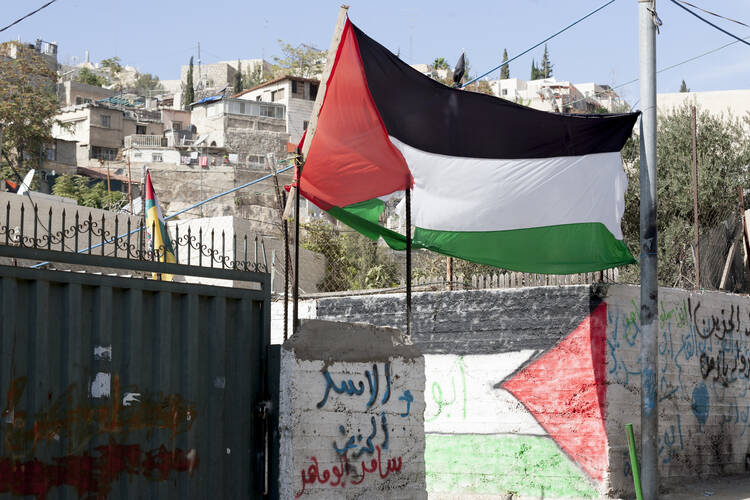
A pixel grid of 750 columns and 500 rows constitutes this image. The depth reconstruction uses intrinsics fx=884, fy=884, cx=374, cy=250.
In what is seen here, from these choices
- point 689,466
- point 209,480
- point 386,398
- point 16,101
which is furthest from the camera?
point 16,101

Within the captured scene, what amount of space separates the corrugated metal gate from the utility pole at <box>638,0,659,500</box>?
15.2 ft

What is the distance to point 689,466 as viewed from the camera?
1124cm

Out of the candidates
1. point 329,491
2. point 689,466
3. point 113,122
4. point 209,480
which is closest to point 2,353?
point 209,480

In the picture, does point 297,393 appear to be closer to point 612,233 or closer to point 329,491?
point 329,491

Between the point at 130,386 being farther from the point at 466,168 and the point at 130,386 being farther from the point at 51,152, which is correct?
the point at 51,152

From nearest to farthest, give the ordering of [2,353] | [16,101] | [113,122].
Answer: [2,353] → [16,101] → [113,122]

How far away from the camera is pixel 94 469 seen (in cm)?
533

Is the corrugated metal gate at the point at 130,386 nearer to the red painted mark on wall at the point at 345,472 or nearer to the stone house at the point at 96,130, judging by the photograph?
the red painted mark on wall at the point at 345,472

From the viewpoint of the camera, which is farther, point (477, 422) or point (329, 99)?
point (477, 422)

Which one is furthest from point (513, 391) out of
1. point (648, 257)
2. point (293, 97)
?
point (293, 97)

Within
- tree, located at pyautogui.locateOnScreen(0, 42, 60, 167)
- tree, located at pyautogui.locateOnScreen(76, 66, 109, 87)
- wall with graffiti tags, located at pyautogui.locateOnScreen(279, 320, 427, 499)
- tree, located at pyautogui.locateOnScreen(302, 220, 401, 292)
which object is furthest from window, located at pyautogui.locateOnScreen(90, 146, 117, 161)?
wall with graffiti tags, located at pyautogui.locateOnScreen(279, 320, 427, 499)

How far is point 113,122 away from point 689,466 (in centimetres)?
6319

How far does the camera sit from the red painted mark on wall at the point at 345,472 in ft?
21.1

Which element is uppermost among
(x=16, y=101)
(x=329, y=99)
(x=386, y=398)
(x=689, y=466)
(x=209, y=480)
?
(x=16, y=101)
